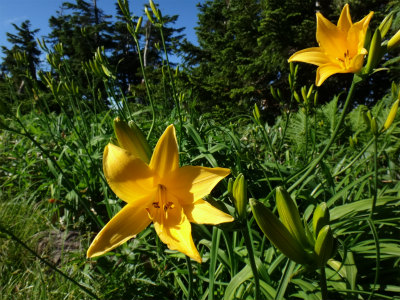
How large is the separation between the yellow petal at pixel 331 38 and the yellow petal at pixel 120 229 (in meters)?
0.95

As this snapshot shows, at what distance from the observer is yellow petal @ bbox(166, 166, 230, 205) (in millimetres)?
733

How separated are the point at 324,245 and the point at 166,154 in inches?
17.6

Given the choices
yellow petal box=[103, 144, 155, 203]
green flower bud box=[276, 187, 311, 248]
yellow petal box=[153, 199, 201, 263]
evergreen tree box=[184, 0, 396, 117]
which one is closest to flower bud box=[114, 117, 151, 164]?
yellow petal box=[103, 144, 155, 203]

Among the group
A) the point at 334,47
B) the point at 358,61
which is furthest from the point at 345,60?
the point at 358,61

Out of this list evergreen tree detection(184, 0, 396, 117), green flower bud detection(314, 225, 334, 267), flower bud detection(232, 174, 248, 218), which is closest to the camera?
green flower bud detection(314, 225, 334, 267)

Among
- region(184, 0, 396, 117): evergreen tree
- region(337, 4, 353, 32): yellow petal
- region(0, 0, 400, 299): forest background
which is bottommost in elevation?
region(0, 0, 400, 299): forest background

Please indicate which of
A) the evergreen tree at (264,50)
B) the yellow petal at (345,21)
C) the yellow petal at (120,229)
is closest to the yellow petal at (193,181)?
the yellow petal at (120,229)

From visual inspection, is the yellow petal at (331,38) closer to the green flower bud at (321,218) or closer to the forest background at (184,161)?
the forest background at (184,161)

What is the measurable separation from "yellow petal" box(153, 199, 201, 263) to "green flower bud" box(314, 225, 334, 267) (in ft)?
0.89

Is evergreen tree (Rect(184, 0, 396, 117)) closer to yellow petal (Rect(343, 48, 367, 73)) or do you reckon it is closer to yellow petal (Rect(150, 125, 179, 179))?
yellow petal (Rect(343, 48, 367, 73))

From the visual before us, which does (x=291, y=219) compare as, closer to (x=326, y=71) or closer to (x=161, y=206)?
(x=161, y=206)

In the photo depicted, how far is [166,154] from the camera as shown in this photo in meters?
0.75

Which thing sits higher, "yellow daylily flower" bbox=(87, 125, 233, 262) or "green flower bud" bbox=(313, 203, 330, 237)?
"yellow daylily flower" bbox=(87, 125, 233, 262)

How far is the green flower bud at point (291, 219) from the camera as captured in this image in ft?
1.92
